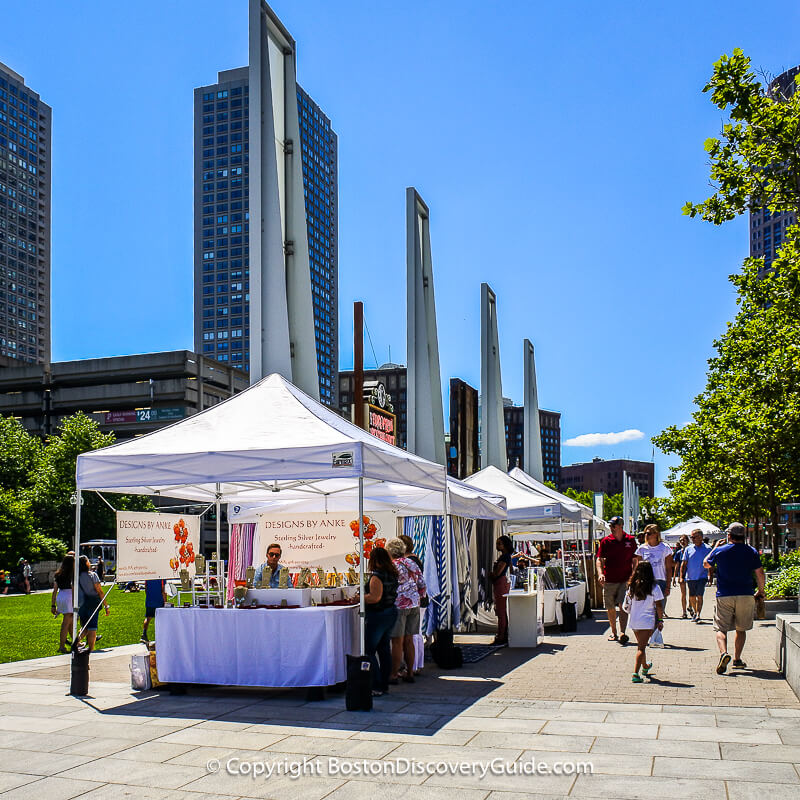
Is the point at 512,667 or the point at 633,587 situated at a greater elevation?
the point at 633,587

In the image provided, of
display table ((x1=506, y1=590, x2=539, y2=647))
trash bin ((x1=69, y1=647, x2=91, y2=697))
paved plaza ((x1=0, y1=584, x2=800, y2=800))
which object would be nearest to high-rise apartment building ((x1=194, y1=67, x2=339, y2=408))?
display table ((x1=506, y1=590, x2=539, y2=647))

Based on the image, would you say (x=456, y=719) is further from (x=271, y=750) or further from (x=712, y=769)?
(x=712, y=769)

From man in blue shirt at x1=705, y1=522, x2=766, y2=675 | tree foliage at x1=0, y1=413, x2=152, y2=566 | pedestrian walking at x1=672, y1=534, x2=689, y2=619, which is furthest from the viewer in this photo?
tree foliage at x1=0, y1=413, x2=152, y2=566

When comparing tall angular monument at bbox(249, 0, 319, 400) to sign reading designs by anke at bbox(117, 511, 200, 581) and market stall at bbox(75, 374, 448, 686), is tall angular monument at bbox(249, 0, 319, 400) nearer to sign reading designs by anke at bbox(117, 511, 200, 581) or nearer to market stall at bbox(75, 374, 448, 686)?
sign reading designs by anke at bbox(117, 511, 200, 581)

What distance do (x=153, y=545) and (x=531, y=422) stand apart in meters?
26.2

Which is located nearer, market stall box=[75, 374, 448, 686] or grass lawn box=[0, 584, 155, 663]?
market stall box=[75, 374, 448, 686]

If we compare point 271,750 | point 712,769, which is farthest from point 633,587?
point 271,750

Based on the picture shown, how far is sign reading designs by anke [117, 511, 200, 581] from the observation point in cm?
1316

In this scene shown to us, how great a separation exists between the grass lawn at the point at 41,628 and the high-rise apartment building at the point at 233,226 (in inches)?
5644

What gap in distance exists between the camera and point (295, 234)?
17781mm

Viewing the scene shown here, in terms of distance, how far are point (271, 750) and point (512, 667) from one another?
595 centimetres

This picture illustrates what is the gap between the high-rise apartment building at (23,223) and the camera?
16025 cm

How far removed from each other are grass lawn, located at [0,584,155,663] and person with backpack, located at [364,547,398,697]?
7.79 metres

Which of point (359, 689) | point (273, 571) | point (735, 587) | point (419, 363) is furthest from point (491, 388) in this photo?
point (359, 689)
